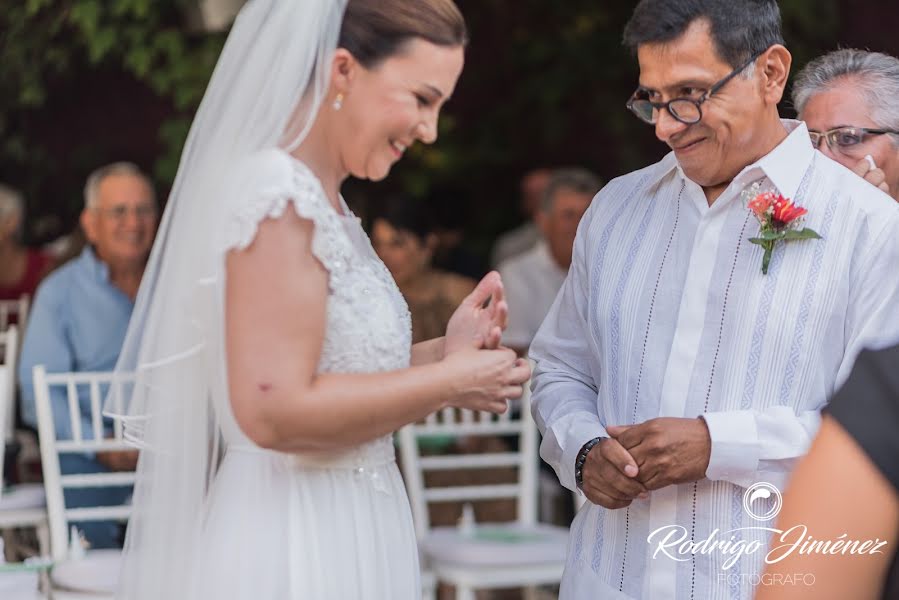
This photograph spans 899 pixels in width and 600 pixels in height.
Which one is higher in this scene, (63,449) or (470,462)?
(63,449)

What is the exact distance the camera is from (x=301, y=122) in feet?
6.86

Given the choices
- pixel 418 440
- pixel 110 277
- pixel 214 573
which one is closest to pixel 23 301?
pixel 110 277

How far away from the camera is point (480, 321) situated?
219cm

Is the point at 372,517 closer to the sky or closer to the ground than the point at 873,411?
closer to the ground

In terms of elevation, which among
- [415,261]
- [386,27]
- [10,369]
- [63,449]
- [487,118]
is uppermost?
[386,27]

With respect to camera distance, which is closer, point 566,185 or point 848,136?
point 848,136

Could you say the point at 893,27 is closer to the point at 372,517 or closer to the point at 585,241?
the point at 585,241

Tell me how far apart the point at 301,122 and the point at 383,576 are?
774 mm

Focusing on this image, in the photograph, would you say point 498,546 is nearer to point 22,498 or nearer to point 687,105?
point 22,498

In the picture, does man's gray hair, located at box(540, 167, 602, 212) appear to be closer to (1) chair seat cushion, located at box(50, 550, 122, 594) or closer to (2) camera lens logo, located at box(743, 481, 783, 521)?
(1) chair seat cushion, located at box(50, 550, 122, 594)

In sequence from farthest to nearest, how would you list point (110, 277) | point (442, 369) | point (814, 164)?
1. point (110, 277)
2. point (814, 164)
3. point (442, 369)

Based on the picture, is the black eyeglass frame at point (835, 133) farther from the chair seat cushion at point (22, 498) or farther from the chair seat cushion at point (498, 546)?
the chair seat cushion at point (22, 498)

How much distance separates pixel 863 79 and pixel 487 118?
5422 millimetres

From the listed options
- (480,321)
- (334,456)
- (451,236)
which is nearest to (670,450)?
(480,321)
